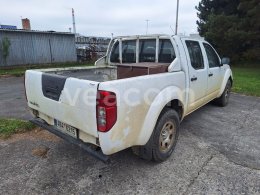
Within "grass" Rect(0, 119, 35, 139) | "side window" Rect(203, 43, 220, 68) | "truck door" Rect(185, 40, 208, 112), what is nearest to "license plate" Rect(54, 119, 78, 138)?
"grass" Rect(0, 119, 35, 139)

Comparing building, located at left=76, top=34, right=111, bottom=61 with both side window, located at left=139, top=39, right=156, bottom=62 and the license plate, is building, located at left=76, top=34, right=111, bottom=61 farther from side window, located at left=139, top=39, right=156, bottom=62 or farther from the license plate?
the license plate

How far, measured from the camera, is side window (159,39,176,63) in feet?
14.0

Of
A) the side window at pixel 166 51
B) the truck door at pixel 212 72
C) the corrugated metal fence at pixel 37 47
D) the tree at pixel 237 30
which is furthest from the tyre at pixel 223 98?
the corrugated metal fence at pixel 37 47

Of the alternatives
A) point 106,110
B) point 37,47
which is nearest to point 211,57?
point 106,110

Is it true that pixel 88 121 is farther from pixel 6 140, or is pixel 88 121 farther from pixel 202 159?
pixel 6 140

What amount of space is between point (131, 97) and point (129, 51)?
2.51 meters

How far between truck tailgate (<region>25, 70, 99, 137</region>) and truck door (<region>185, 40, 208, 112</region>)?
215cm

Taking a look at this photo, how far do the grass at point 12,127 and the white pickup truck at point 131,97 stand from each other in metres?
1.15

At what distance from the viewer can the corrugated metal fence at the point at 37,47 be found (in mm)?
17141

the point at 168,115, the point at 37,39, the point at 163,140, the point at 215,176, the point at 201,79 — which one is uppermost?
the point at 37,39

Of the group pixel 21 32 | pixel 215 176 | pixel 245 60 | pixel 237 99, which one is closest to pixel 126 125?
pixel 215 176

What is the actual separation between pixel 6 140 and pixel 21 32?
15221mm

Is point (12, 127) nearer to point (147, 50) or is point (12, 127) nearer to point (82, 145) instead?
point (82, 145)

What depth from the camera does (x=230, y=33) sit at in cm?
1845
